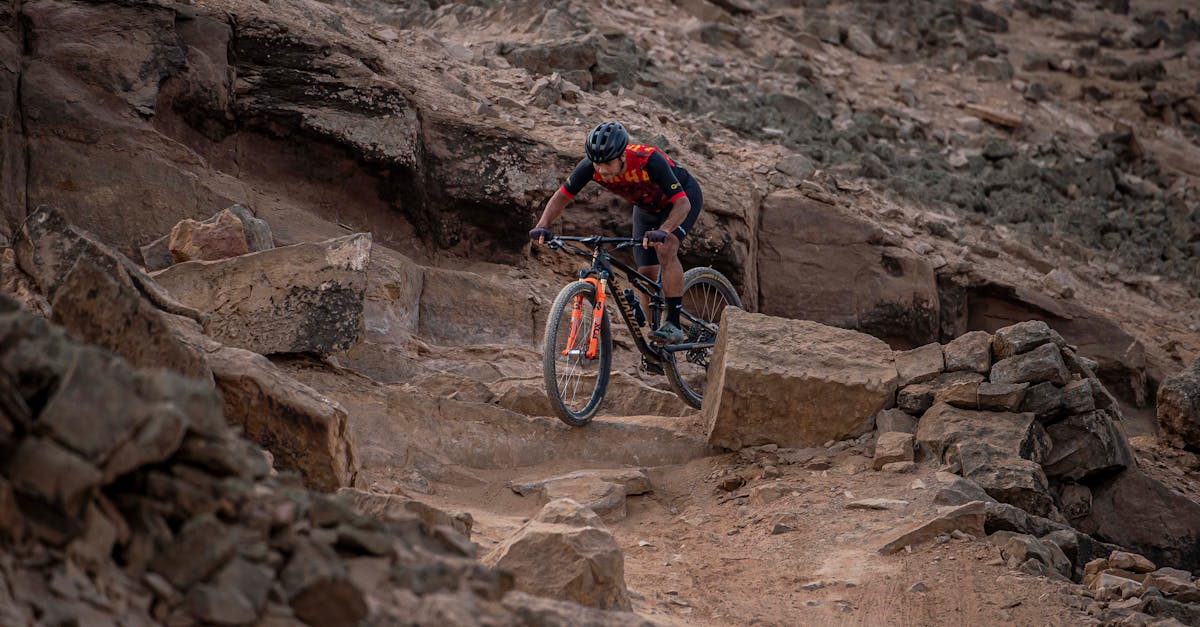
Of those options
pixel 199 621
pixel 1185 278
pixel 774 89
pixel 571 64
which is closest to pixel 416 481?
pixel 199 621

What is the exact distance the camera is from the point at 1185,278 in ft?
51.5

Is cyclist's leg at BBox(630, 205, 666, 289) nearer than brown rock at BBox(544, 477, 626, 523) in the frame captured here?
No

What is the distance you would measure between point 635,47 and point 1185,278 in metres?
7.98

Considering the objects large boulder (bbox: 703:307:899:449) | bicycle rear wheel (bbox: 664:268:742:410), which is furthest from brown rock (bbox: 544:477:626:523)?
bicycle rear wheel (bbox: 664:268:742:410)

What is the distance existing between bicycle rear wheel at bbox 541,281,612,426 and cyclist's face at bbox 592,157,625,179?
0.71 m

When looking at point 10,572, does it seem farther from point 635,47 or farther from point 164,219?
point 635,47

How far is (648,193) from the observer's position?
7820mm

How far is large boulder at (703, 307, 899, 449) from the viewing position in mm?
7691

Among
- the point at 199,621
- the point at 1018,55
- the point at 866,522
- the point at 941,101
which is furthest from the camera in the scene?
the point at 1018,55

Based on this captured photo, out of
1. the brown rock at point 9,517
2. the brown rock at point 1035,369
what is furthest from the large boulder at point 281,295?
the brown rock at point 9,517

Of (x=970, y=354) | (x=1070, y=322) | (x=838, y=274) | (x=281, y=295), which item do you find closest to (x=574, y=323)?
(x=281, y=295)

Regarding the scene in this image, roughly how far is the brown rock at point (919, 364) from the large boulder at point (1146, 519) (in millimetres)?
1306

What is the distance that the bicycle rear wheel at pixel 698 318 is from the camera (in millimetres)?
8438

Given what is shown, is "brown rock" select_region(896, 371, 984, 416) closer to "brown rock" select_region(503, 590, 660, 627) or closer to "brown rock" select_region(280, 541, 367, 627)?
"brown rock" select_region(503, 590, 660, 627)
